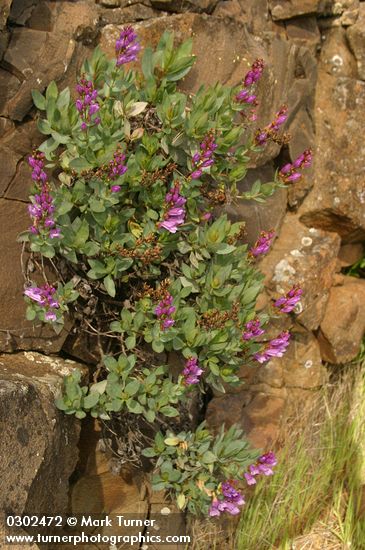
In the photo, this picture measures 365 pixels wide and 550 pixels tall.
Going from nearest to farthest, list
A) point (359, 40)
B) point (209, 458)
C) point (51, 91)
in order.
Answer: point (51, 91)
point (209, 458)
point (359, 40)

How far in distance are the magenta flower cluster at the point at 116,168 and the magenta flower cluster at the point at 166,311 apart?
594mm

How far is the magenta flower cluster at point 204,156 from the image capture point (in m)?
3.68

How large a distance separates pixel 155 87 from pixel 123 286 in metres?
1.10

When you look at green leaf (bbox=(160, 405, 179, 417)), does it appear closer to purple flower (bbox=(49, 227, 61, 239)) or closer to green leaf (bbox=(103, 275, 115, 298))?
green leaf (bbox=(103, 275, 115, 298))

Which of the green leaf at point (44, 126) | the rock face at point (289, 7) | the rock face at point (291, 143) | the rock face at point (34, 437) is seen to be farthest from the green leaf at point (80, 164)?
the rock face at point (289, 7)

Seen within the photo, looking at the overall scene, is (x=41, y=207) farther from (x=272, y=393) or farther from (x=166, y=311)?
(x=272, y=393)

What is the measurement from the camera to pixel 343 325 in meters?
5.17

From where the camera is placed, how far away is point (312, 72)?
5094 millimetres

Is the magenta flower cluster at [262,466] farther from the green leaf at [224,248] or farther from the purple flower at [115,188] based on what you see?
the purple flower at [115,188]

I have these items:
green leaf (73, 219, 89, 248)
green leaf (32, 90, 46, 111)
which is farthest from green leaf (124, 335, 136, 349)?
green leaf (32, 90, 46, 111)

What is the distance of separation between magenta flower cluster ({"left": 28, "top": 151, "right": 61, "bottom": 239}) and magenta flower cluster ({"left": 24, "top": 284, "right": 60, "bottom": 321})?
27 centimetres

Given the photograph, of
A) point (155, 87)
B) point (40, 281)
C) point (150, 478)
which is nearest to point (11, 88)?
point (155, 87)

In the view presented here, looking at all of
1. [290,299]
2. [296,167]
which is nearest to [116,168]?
[296,167]

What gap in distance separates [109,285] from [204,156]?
2.68 feet
